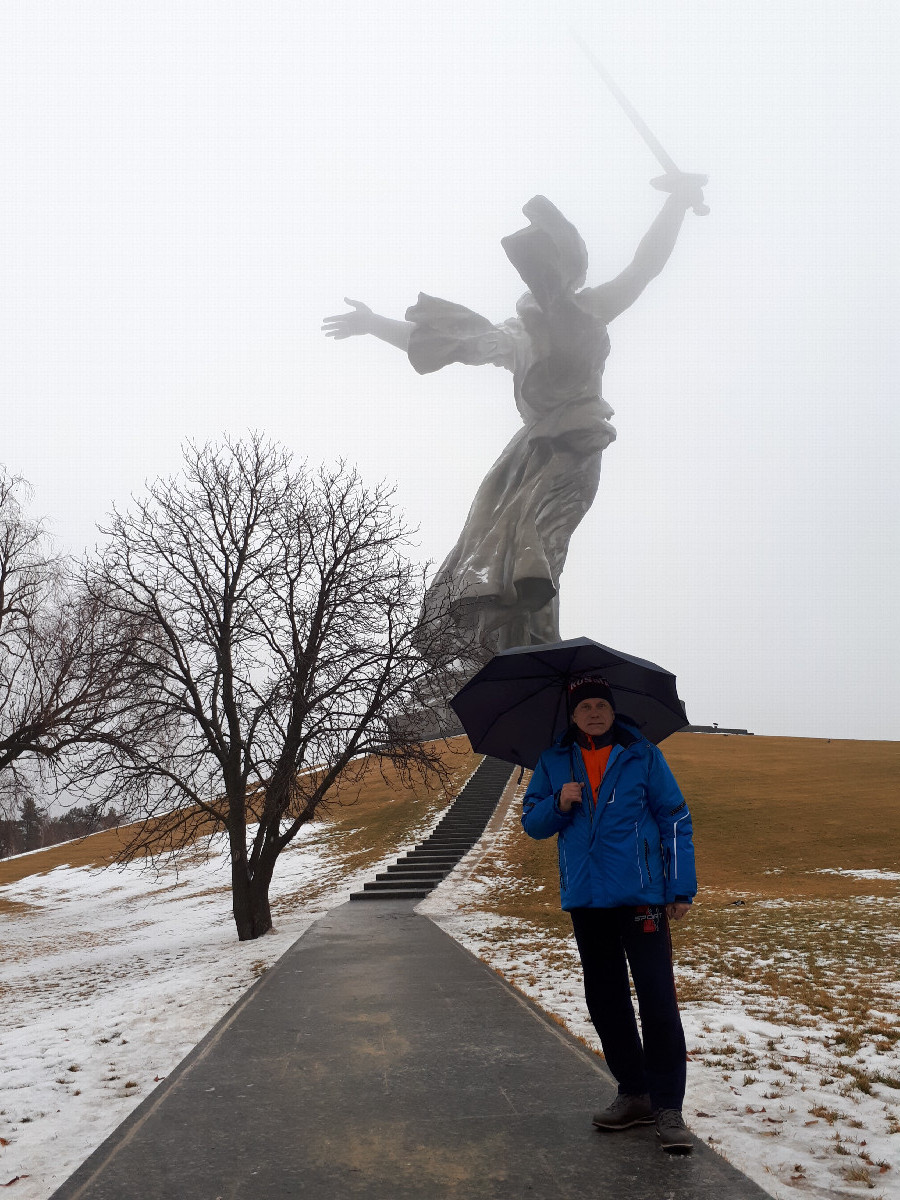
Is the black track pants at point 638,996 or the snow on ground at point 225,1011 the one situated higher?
the black track pants at point 638,996

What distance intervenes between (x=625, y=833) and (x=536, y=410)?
3681cm

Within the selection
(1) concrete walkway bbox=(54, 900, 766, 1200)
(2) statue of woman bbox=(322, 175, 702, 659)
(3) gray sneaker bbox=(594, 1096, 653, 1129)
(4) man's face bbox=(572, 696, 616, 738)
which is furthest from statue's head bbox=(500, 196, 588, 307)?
(3) gray sneaker bbox=(594, 1096, 653, 1129)

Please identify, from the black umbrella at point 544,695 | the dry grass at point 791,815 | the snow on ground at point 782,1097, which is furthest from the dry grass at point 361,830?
the black umbrella at point 544,695

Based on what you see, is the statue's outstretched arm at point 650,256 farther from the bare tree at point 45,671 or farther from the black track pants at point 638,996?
the black track pants at point 638,996

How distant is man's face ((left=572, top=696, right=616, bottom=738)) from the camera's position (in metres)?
3.41

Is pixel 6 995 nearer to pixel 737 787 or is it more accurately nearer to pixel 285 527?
pixel 285 527

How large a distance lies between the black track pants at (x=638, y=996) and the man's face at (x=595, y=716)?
0.68 m

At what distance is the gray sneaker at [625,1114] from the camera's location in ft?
10.4

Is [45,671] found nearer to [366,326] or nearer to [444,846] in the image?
[444,846]

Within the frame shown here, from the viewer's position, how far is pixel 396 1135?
10.6ft

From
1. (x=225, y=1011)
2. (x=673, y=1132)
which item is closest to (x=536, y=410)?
(x=225, y=1011)

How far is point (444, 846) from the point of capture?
17344mm

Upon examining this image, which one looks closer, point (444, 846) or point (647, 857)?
point (647, 857)

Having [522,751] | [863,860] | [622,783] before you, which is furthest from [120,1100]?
[863,860]
